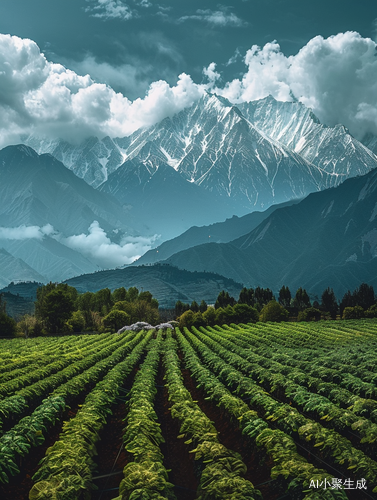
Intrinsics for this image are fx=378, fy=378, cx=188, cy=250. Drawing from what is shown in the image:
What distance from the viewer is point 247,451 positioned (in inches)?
634

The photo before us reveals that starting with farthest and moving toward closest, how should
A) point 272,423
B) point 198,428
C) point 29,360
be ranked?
point 29,360, point 272,423, point 198,428

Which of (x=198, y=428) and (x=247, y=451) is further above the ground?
(x=198, y=428)

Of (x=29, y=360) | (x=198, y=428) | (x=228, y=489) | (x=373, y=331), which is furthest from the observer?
(x=373, y=331)

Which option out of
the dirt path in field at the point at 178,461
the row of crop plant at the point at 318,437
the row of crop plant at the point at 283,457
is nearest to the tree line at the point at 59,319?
the dirt path in field at the point at 178,461

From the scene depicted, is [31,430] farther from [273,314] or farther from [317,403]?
[273,314]

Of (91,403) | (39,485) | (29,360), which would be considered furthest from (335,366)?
(29,360)

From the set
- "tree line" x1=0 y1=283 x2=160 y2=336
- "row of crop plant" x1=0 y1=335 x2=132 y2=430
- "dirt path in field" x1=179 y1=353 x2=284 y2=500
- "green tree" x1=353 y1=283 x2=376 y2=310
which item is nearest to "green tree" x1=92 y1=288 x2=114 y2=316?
"tree line" x1=0 y1=283 x2=160 y2=336

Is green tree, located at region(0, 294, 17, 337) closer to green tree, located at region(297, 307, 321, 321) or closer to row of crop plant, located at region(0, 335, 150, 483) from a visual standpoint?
row of crop plant, located at region(0, 335, 150, 483)

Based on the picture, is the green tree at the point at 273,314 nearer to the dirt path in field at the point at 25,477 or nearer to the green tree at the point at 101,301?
the green tree at the point at 101,301

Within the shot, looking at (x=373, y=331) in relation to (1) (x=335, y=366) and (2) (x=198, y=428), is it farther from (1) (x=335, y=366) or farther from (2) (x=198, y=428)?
(2) (x=198, y=428)

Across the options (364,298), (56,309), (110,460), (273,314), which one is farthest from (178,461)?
(364,298)

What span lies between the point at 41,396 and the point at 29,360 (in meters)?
14.3

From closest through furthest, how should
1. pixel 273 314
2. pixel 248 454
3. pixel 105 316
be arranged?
pixel 248 454 → pixel 273 314 → pixel 105 316

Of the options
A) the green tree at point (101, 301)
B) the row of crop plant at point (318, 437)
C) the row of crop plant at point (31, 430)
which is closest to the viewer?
the row of crop plant at point (318, 437)
